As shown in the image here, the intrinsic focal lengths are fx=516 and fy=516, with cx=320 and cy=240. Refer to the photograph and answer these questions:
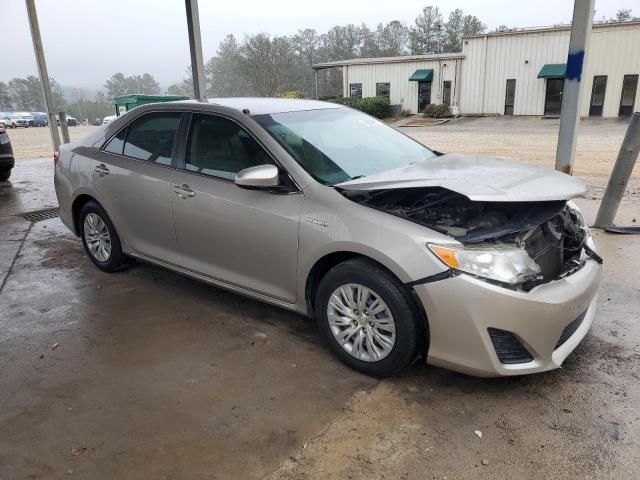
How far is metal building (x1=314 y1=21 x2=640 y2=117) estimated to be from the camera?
1089 inches

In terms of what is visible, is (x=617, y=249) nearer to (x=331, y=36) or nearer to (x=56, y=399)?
(x=56, y=399)

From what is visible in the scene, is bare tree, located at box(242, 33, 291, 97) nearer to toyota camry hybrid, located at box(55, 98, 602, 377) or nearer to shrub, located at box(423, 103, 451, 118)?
shrub, located at box(423, 103, 451, 118)

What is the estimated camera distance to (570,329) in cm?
286

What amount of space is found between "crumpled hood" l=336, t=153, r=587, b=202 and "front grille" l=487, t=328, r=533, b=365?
69 centimetres

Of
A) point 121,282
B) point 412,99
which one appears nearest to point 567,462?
point 121,282

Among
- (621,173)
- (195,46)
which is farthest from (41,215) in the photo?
(621,173)

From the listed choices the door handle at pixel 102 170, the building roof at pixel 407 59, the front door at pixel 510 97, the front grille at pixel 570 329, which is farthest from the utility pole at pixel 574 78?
the building roof at pixel 407 59

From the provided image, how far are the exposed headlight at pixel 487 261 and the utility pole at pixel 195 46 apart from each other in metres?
5.51

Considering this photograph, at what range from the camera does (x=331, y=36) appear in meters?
61.3

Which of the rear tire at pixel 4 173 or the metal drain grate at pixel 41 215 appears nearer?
the metal drain grate at pixel 41 215

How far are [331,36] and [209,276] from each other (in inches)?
2462

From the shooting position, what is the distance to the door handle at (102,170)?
4398 mm

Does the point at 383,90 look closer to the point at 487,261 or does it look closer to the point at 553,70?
the point at 553,70

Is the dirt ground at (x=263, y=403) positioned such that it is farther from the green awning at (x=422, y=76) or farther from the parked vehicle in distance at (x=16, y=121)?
the parked vehicle in distance at (x=16, y=121)
